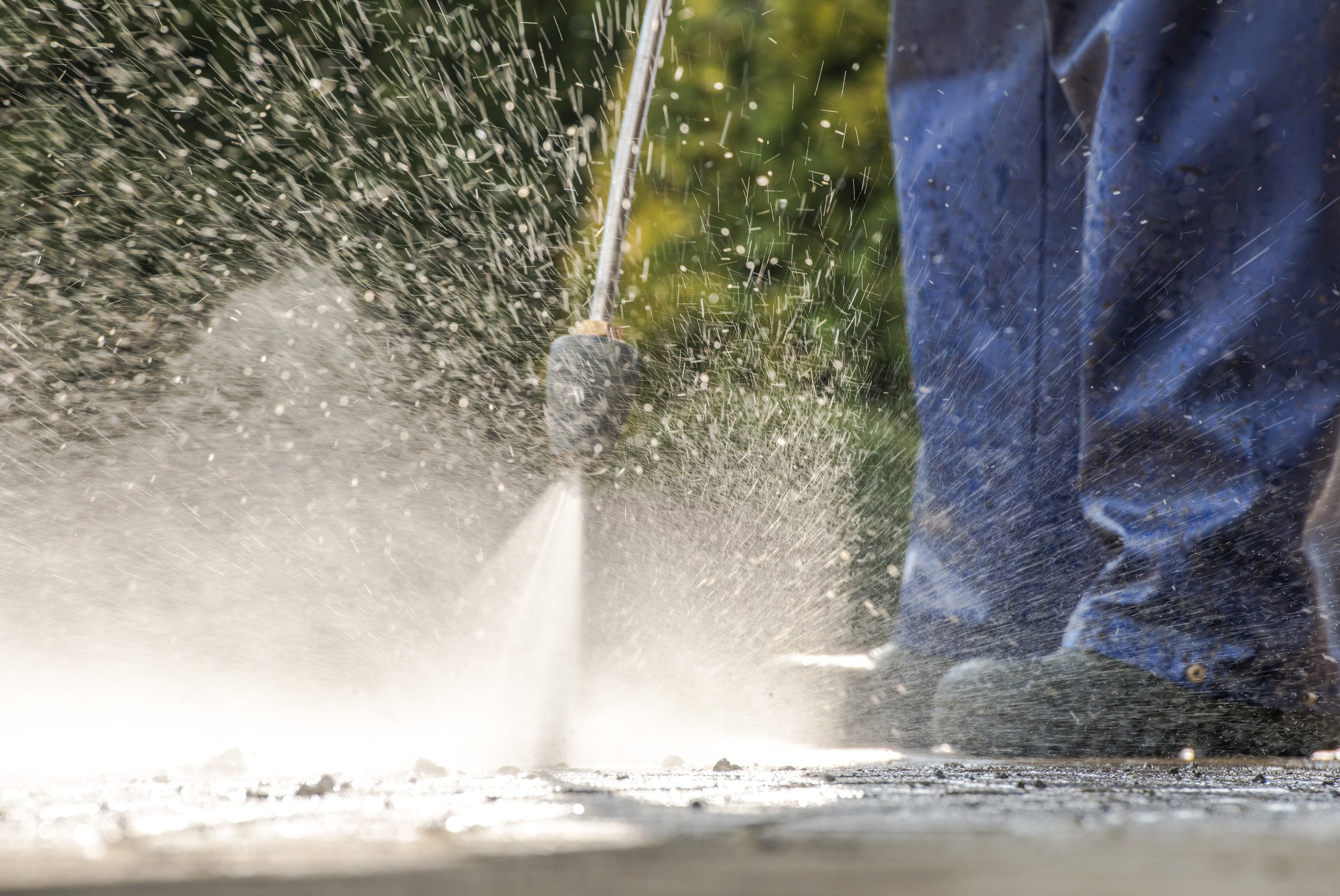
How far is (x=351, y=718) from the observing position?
195 centimetres

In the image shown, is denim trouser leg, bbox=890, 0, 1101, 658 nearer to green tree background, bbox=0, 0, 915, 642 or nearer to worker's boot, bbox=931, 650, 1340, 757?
worker's boot, bbox=931, 650, 1340, 757

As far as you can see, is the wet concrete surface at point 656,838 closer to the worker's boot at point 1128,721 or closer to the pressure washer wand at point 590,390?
the worker's boot at point 1128,721

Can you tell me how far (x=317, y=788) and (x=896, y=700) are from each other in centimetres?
143

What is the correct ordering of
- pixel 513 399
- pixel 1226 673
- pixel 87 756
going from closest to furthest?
1. pixel 87 756
2. pixel 1226 673
3. pixel 513 399

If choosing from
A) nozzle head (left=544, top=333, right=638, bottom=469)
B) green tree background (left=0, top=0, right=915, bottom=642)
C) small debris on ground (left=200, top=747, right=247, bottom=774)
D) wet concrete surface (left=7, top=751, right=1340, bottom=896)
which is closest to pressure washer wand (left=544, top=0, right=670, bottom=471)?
nozzle head (left=544, top=333, right=638, bottom=469)

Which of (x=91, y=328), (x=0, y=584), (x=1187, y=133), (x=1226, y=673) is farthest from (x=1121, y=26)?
(x=91, y=328)

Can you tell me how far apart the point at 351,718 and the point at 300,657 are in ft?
3.32

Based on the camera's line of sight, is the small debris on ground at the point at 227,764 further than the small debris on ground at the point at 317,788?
Yes

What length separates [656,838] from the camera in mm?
647

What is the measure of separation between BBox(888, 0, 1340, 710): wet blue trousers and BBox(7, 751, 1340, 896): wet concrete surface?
816mm

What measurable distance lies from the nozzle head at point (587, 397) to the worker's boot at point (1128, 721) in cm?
→ 68

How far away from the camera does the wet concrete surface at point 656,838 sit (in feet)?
1.70

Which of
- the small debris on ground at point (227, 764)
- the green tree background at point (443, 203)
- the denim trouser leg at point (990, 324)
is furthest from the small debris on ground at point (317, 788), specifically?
the green tree background at point (443, 203)

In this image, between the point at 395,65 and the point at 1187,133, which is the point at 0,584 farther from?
the point at 1187,133
